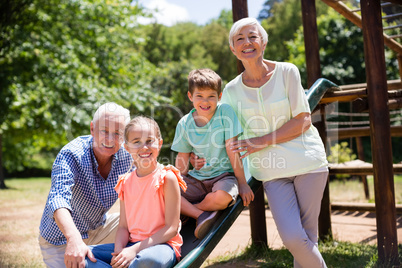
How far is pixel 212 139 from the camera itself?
2762 mm

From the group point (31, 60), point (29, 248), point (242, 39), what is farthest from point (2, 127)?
point (242, 39)

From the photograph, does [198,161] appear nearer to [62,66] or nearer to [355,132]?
[355,132]

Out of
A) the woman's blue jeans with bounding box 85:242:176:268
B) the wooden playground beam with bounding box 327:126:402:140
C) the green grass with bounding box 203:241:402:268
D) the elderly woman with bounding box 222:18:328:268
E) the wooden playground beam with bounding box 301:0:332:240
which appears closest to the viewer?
the woman's blue jeans with bounding box 85:242:176:268

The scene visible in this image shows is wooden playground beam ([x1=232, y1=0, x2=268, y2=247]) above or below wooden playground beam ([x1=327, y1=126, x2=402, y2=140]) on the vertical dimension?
below

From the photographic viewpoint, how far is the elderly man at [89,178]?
2.68 metres

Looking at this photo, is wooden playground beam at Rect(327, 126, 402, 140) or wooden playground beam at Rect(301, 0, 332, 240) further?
wooden playground beam at Rect(327, 126, 402, 140)

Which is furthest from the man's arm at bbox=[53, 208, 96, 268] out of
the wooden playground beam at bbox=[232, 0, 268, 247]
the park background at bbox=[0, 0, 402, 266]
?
the park background at bbox=[0, 0, 402, 266]

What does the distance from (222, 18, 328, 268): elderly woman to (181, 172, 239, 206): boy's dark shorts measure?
0.20 m

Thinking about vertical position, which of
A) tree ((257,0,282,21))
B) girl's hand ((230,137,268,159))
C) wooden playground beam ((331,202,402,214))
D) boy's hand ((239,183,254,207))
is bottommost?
wooden playground beam ((331,202,402,214))

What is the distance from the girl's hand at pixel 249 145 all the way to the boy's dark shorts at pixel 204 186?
20cm

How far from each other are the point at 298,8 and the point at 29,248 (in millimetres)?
22972

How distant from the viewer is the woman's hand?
2203 mm

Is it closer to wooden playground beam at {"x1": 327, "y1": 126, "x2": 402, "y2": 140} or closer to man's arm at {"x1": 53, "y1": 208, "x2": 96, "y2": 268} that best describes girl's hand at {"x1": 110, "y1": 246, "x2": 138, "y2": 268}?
man's arm at {"x1": 53, "y1": 208, "x2": 96, "y2": 268}

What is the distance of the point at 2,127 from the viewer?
37.3 ft
